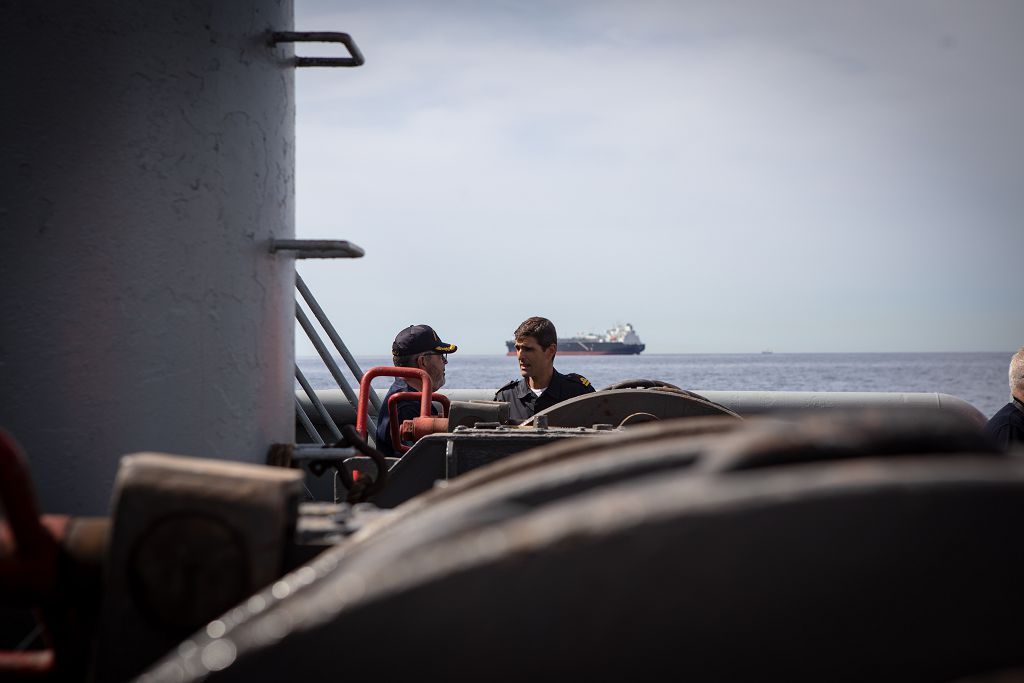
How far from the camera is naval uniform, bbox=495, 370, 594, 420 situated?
23.1ft

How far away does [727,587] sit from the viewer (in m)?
0.88

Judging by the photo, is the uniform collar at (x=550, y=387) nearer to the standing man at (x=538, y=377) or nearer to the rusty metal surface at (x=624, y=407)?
the standing man at (x=538, y=377)

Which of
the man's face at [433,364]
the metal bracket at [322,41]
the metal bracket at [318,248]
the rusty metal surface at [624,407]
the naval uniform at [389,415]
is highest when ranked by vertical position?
the metal bracket at [322,41]

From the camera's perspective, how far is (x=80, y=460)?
2.58 meters

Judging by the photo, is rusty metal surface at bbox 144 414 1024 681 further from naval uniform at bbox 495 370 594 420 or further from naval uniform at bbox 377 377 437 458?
naval uniform at bbox 495 370 594 420

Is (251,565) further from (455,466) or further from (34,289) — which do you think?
(455,466)

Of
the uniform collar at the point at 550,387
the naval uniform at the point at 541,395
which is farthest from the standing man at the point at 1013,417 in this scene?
the uniform collar at the point at 550,387

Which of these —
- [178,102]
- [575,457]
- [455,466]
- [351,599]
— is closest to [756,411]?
[455,466]

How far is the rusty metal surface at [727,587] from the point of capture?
0.87 m

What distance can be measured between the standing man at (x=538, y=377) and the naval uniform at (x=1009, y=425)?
102 inches

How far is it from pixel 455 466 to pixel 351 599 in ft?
9.90

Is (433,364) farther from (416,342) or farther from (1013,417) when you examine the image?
(1013,417)

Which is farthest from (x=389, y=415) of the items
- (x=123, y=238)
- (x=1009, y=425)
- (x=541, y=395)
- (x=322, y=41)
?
(x=1009, y=425)

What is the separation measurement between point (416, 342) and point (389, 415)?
1.18 meters
